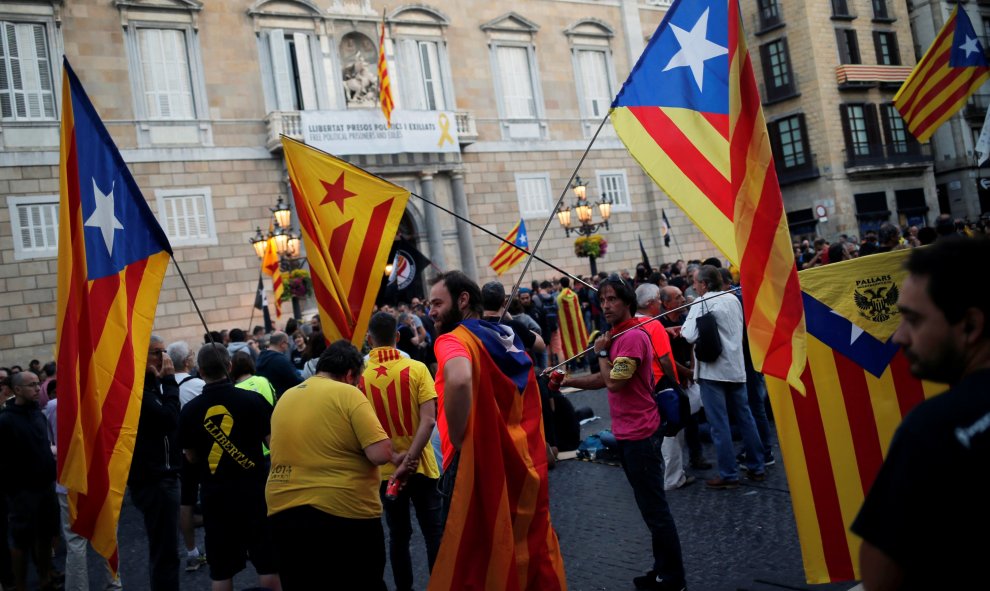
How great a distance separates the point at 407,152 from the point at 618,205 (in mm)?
7584

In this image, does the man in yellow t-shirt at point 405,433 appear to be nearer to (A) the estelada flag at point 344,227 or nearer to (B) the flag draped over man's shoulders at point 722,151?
(A) the estelada flag at point 344,227

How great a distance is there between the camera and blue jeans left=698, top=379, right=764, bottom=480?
673cm

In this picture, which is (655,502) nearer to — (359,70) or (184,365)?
(184,365)

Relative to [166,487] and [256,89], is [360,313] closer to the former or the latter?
[166,487]

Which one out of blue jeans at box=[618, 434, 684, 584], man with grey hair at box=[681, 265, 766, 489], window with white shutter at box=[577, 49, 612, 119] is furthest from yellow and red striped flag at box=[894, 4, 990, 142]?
window with white shutter at box=[577, 49, 612, 119]

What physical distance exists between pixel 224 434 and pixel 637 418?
2465 mm

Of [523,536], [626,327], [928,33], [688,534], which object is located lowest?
[688,534]

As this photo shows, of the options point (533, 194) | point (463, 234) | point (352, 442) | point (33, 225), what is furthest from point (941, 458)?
point (533, 194)

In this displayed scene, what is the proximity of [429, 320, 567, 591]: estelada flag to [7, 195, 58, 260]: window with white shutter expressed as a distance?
16.9 metres

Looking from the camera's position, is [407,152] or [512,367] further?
[407,152]

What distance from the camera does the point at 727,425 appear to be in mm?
6770

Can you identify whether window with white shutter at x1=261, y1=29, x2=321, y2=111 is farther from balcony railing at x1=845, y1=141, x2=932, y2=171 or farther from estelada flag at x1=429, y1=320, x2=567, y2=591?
balcony railing at x1=845, y1=141, x2=932, y2=171

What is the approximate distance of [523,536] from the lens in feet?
12.5

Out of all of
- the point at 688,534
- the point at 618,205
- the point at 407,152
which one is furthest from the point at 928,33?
the point at 688,534
